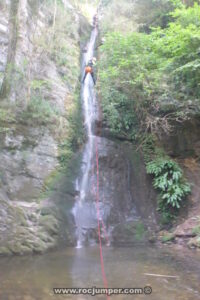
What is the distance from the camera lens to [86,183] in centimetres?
1077

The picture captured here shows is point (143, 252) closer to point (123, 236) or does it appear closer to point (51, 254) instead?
point (123, 236)

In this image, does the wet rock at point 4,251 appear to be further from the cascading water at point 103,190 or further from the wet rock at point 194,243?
the wet rock at point 194,243

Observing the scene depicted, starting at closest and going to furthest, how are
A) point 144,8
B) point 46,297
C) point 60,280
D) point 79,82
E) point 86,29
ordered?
point 46,297
point 60,280
point 79,82
point 144,8
point 86,29

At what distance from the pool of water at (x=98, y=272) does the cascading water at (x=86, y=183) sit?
1325 millimetres

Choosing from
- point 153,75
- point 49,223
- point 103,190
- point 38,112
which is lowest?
point 49,223

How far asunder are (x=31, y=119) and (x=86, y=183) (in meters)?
3.03

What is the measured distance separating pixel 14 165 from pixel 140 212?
451 cm

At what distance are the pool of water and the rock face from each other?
1.04m

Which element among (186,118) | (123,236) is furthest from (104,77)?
(123,236)

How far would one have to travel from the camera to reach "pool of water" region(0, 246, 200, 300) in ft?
15.9

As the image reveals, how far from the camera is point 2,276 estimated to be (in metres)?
5.64

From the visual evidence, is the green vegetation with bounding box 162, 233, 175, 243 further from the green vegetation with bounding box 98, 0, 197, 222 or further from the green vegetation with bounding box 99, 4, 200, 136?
the green vegetation with bounding box 99, 4, 200, 136

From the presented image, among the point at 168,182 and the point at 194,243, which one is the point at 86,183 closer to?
the point at 168,182

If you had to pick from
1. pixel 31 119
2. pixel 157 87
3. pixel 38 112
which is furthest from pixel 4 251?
pixel 157 87
